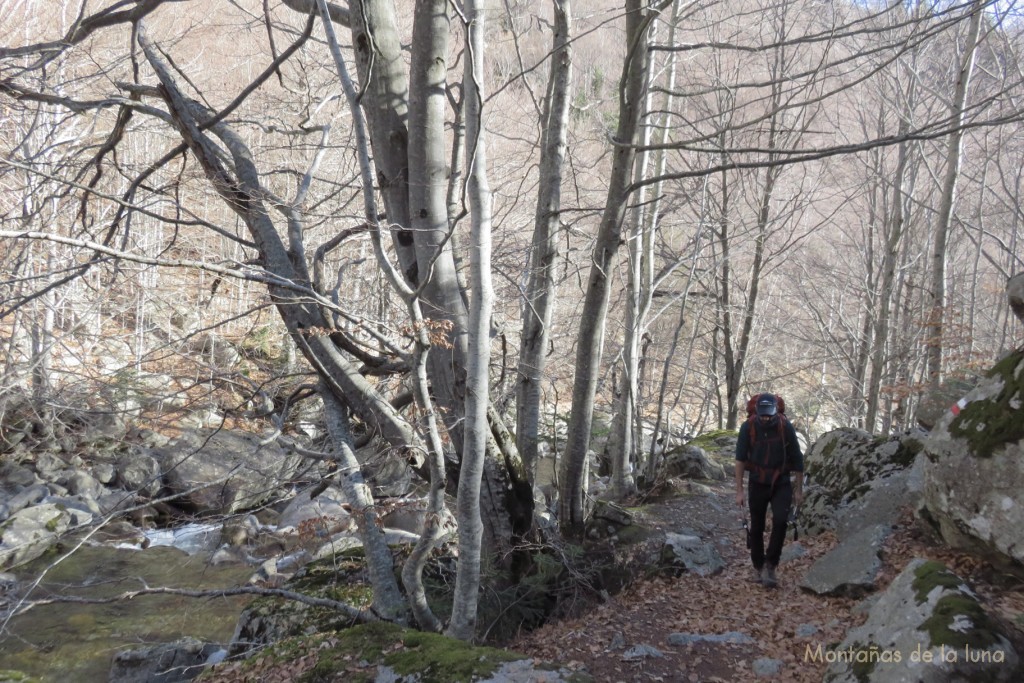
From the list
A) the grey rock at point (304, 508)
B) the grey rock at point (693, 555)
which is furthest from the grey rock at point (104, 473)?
the grey rock at point (693, 555)

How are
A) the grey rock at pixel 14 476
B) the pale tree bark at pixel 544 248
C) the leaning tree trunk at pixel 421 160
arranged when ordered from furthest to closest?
the grey rock at pixel 14 476 → the pale tree bark at pixel 544 248 → the leaning tree trunk at pixel 421 160

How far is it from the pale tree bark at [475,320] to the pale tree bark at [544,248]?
6.34 ft

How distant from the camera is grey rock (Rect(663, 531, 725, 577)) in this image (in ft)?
20.1

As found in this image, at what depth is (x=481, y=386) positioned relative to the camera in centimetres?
380

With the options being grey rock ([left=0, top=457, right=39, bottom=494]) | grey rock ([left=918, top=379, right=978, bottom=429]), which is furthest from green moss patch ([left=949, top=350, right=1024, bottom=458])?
grey rock ([left=0, top=457, right=39, bottom=494])

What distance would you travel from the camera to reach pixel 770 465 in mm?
5242

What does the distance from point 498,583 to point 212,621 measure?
4656mm

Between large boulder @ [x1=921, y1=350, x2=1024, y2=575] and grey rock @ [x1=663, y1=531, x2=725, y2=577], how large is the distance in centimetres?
190

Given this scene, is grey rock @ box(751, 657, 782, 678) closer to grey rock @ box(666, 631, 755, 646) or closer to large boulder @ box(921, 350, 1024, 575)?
grey rock @ box(666, 631, 755, 646)

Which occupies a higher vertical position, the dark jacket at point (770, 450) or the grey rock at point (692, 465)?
the dark jacket at point (770, 450)

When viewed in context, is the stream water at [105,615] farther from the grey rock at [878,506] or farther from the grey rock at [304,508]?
the grey rock at [878,506]

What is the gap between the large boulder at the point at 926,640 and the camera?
285 centimetres

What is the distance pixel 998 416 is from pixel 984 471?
0.37 m

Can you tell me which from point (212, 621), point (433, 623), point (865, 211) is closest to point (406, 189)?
point (433, 623)
